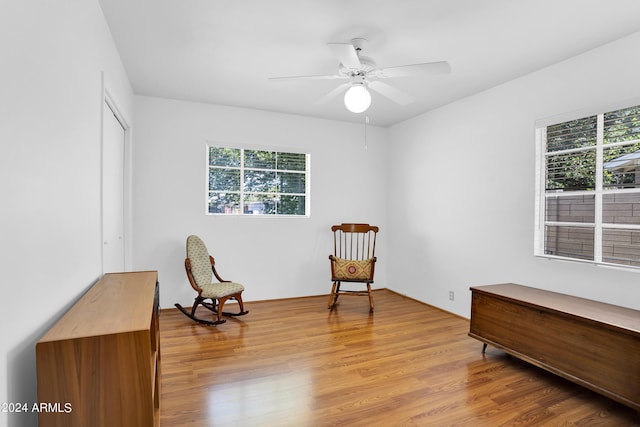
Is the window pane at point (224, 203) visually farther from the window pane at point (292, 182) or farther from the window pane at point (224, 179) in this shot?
the window pane at point (292, 182)

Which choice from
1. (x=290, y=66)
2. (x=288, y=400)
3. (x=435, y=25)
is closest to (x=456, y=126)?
(x=435, y=25)

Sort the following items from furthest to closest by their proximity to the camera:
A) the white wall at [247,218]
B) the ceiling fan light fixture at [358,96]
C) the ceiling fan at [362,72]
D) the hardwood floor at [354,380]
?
the white wall at [247,218] → the ceiling fan light fixture at [358,96] → the ceiling fan at [362,72] → the hardwood floor at [354,380]

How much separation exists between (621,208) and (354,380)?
2.44 m

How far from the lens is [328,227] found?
498cm

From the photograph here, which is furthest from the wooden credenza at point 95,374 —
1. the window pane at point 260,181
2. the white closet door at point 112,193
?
the window pane at point 260,181

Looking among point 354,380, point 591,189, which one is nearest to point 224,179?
point 354,380

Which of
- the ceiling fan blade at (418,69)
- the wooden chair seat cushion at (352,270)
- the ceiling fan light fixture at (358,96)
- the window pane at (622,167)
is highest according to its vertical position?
the ceiling fan blade at (418,69)

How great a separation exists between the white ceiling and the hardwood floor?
102 inches

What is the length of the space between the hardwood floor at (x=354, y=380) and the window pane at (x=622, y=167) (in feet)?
5.18

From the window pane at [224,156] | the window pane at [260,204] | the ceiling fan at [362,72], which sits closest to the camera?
the ceiling fan at [362,72]

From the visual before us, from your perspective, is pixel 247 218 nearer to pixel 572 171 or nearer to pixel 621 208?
pixel 572 171

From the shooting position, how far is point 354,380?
2428mm

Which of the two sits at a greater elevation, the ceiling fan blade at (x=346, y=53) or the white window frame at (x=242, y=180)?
the ceiling fan blade at (x=346, y=53)

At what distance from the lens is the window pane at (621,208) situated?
2.47 meters
